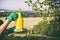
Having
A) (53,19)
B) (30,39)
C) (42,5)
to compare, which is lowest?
(30,39)

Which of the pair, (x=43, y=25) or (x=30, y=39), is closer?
(x=30, y=39)

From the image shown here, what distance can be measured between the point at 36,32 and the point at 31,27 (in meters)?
0.16

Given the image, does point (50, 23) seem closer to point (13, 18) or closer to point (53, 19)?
point (53, 19)

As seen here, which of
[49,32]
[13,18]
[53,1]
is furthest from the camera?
[53,1]

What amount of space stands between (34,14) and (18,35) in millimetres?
611

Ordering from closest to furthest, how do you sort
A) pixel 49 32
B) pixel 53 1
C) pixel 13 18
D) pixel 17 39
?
pixel 13 18
pixel 17 39
pixel 49 32
pixel 53 1

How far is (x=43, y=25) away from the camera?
4539 millimetres

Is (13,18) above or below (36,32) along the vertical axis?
above

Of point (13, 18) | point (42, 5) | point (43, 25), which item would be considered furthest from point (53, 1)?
point (13, 18)

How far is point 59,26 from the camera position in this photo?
4.44 meters

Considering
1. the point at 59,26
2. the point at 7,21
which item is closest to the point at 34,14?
the point at 59,26

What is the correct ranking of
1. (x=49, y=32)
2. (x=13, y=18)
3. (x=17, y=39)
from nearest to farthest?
(x=13, y=18), (x=17, y=39), (x=49, y=32)

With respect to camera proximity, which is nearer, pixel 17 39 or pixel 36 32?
pixel 17 39

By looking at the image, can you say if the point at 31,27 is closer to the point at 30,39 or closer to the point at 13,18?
the point at 30,39
